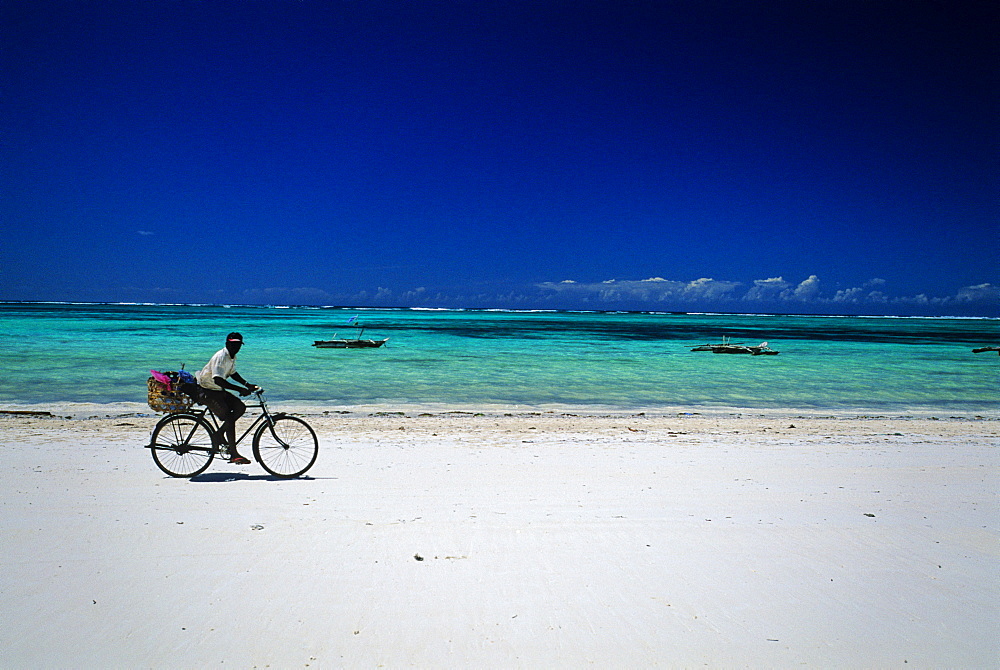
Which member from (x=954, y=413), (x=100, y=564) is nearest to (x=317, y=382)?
(x=100, y=564)

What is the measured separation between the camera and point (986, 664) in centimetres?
358

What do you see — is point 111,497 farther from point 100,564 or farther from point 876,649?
point 876,649

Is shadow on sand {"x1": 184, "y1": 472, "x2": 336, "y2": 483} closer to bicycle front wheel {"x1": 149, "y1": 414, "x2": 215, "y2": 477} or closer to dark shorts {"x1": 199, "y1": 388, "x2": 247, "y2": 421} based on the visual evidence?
bicycle front wheel {"x1": 149, "y1": 414, "x2": 215, "y2": 477}

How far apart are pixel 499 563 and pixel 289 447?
3.67 metres

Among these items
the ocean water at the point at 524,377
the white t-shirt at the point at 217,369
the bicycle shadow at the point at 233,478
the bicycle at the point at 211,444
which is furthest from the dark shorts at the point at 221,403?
the ocean water at the point at 524,377

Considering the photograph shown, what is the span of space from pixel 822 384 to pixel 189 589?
24445mm

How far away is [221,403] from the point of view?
22.2 ft

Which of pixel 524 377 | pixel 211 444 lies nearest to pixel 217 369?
pixel 211 444

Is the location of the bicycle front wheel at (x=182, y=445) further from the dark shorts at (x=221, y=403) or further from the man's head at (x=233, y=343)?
the man's head at (x=233, y=343)

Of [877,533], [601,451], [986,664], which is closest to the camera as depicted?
[986,664]

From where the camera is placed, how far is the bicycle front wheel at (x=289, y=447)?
285 inches

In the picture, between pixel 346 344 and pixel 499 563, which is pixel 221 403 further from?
pixel 346 344

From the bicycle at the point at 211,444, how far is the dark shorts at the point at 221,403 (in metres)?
0.25

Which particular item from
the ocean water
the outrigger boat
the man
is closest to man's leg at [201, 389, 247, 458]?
the man
